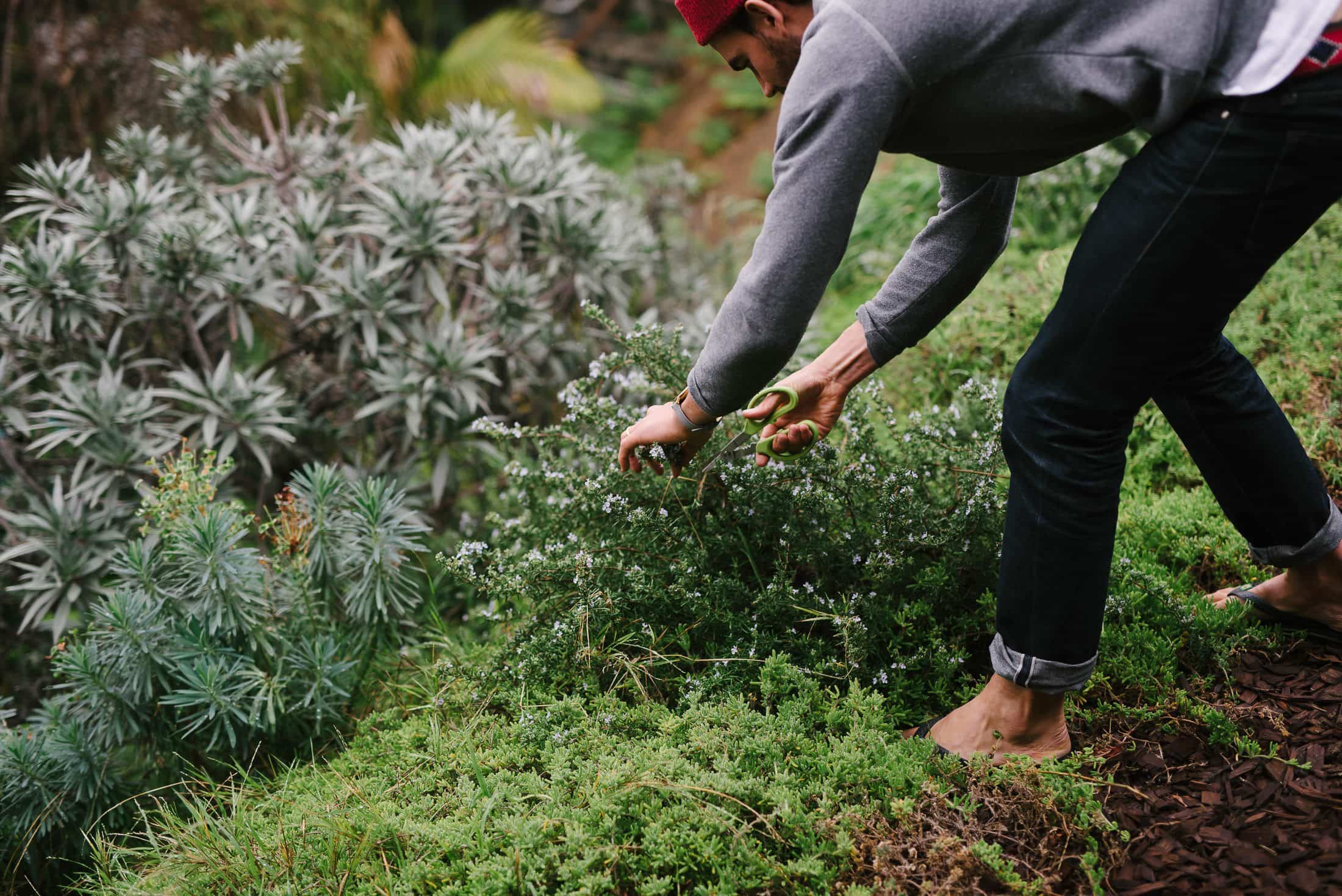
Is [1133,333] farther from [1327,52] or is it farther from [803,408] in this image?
[803,408]

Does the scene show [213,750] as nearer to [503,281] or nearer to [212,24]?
[503,281]

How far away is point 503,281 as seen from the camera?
3844 mm

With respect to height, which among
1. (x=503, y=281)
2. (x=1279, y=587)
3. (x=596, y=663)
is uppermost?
(x=503, y=281)

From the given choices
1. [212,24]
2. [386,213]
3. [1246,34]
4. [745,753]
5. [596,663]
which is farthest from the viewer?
[212,24]

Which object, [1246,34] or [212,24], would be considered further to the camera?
[212,24]

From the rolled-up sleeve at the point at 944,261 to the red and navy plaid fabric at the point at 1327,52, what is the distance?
2.04ft

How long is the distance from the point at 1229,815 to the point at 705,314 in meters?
2.81

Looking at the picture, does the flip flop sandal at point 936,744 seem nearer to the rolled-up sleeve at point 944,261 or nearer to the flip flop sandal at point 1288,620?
the flip flop sandal at point 1288,620

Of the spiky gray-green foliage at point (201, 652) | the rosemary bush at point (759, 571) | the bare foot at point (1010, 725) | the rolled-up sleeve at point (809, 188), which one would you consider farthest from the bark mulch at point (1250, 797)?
the spiky gray-green foliage at point (201, 652)

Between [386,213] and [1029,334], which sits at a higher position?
[386,213]

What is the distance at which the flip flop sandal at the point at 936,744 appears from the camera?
6.53ft

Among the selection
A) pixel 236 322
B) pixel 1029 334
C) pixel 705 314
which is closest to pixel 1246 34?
pixel 1029 334

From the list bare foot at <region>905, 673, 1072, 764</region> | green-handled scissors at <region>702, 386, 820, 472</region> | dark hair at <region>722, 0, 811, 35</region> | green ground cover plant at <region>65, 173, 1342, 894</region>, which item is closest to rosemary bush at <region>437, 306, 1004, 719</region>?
green ground cover plant at <region>65, 173, 1342, 894</region>

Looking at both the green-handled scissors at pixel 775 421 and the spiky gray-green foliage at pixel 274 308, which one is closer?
the green-handled scissors at pixel 775 421
